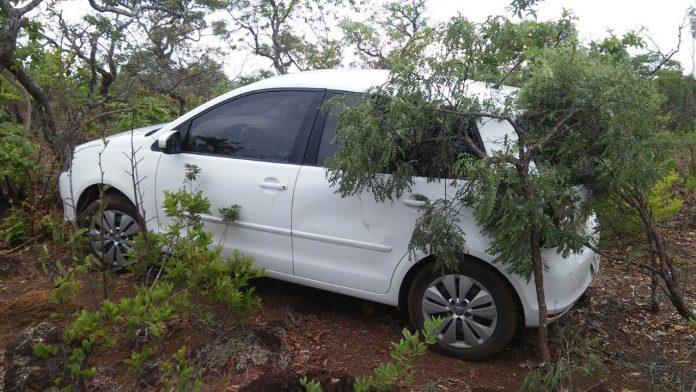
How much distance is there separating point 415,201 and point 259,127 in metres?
1.33

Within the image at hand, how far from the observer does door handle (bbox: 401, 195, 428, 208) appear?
3309mm

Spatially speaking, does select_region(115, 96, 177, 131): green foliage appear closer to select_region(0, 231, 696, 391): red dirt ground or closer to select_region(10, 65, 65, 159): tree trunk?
select_region(10, 65, 65, 159): tree trunk

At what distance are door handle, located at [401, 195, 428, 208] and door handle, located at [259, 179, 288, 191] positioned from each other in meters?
0.84

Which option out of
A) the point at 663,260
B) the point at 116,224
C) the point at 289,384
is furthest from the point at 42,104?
the point at 663,260

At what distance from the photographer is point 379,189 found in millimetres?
3293

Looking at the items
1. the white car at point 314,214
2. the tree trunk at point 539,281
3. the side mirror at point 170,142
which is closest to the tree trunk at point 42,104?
the white car at point 314,214

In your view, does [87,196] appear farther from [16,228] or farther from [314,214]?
[314,214]

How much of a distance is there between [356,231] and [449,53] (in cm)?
122

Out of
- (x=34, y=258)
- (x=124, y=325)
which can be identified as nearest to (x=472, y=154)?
(x=124, y=325)

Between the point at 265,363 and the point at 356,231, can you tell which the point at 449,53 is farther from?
the point at 265,363

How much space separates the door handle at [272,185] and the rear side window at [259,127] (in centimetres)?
16

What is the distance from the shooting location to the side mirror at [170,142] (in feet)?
13.7

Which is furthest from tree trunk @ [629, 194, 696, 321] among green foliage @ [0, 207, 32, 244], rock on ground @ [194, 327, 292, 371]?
green foliage @ [0, 207, 32, 244]

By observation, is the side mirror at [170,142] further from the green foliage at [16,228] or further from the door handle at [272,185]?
the green foliage at [16,228]
